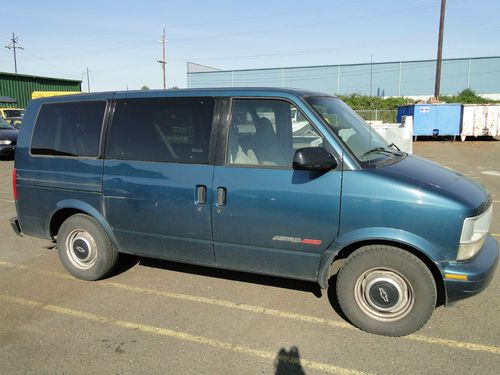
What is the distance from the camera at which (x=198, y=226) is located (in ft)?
12.4

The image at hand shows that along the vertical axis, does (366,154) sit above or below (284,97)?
below

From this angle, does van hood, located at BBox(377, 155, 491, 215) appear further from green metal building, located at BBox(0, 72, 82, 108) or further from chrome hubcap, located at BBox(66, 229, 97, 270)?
green metal building, located at BBox(0, 72, 82, 108)

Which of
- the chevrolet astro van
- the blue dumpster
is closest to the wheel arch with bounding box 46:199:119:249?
the chevrolet astro van

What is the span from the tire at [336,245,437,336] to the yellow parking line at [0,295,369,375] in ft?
1.92

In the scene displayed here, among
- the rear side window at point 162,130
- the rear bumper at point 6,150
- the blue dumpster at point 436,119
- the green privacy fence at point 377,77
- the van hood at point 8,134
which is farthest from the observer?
the green privacy fence at point 377,77

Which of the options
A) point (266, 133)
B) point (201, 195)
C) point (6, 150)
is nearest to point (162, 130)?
point (201, 195)

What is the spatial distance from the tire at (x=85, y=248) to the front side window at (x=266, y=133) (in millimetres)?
1726

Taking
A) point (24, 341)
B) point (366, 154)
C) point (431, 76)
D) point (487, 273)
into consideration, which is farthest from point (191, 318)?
point (431, 76)

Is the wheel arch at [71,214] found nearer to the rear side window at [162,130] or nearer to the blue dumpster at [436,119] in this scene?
the rear side window at [162,130]

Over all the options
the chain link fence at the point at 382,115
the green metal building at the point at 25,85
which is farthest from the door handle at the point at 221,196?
the green metal building at the point at 25,85

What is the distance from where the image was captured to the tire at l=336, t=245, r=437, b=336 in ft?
10.5

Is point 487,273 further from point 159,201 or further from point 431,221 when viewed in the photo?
point 159,201

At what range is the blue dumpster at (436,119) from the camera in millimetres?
23859

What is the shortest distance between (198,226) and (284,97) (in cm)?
137
